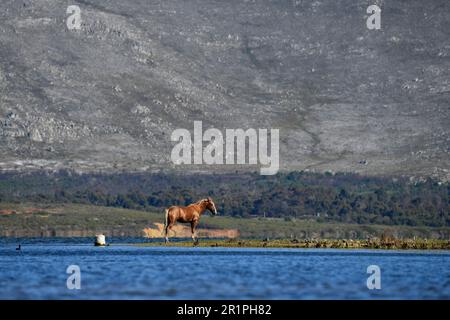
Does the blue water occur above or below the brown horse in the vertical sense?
below

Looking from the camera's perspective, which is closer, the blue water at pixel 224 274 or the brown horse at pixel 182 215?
the blue water at pixel 224 274

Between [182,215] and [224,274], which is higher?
[182,215]

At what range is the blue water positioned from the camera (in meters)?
65.6

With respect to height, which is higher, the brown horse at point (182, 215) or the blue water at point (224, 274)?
the brown horse at point (182, 215)

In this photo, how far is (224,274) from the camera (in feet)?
252

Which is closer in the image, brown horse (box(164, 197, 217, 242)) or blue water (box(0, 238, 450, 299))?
blue water (box(0, 238, 450, 299))

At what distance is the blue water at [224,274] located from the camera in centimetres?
6556

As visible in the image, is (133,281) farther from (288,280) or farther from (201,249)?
(201,249)

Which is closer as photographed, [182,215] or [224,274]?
[224,274]
